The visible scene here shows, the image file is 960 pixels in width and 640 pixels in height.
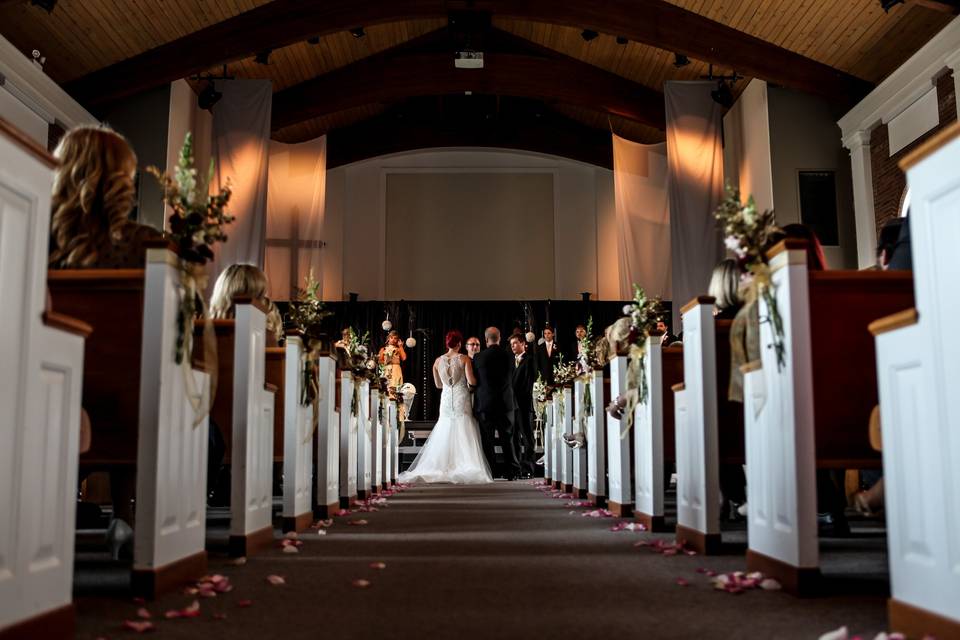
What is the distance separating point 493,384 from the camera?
1069 centimetres

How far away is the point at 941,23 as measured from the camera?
953 centimetres

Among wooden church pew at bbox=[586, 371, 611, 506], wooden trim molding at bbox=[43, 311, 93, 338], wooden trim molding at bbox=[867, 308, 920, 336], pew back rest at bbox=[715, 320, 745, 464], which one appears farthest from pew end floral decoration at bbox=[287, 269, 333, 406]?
wooden trim molding at bbox=[867, 308, 920, 336]

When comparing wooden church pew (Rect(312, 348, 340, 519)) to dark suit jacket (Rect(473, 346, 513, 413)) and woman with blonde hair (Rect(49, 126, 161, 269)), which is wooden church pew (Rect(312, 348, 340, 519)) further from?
dark suit jacket (Rect(473, 346, 513, 413))

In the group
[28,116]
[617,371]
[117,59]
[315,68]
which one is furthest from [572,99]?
[617,371]

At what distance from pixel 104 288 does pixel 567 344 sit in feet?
48.8

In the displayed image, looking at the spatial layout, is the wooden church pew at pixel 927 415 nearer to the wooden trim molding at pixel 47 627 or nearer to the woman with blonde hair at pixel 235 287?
the wooden trim molding at pixel 47 627

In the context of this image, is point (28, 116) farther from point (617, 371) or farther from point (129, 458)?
point (129, 458)

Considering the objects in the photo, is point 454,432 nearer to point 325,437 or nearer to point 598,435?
point 598,435

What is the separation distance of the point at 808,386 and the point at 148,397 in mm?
2040

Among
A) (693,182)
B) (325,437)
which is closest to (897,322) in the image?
(325,437)

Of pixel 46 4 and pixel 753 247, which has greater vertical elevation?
pixel 46 4

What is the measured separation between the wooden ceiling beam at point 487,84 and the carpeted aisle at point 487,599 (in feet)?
35.8

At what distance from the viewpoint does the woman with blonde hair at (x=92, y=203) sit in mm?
3209

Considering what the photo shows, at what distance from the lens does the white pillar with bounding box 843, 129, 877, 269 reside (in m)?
11.1
